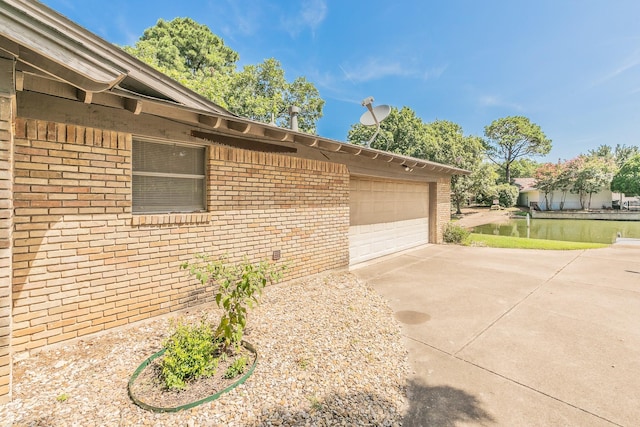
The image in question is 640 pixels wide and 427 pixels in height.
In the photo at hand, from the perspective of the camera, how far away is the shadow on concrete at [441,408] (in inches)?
89.4

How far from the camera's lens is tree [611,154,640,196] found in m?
26.9

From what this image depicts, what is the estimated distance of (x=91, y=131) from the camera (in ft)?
10.8

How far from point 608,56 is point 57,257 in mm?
17245

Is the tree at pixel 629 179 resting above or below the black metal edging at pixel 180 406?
above

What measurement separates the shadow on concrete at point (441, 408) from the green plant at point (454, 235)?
9290 millimetres

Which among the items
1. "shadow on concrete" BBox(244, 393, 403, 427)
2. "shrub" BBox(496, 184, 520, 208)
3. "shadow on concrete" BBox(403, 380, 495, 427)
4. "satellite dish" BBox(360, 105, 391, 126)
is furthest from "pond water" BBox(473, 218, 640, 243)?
"shadow on concrete" BBox(244, 393, 403, 427)

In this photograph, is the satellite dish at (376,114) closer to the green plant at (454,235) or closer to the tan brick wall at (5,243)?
the green plant at (454,235)

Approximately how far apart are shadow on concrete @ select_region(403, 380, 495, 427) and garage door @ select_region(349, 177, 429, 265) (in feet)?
15.7

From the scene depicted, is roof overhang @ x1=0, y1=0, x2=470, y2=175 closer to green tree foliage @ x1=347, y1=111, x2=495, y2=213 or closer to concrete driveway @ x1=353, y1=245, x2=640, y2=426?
concrete driveway @ x1=353, y1=245, x2=640, y2=426

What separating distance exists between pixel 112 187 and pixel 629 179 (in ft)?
136

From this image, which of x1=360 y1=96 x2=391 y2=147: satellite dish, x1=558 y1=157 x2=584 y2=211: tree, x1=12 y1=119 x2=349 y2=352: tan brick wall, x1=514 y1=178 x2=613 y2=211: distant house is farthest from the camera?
x1=514 y1=178 x2=613 y2=211: distant house

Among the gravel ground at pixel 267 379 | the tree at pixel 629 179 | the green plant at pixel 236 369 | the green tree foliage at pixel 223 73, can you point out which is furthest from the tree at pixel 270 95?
the tree at pixel 629 179

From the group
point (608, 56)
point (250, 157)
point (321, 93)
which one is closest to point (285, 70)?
point (321, 93)

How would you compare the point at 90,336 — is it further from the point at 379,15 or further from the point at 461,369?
the point at 379,15
